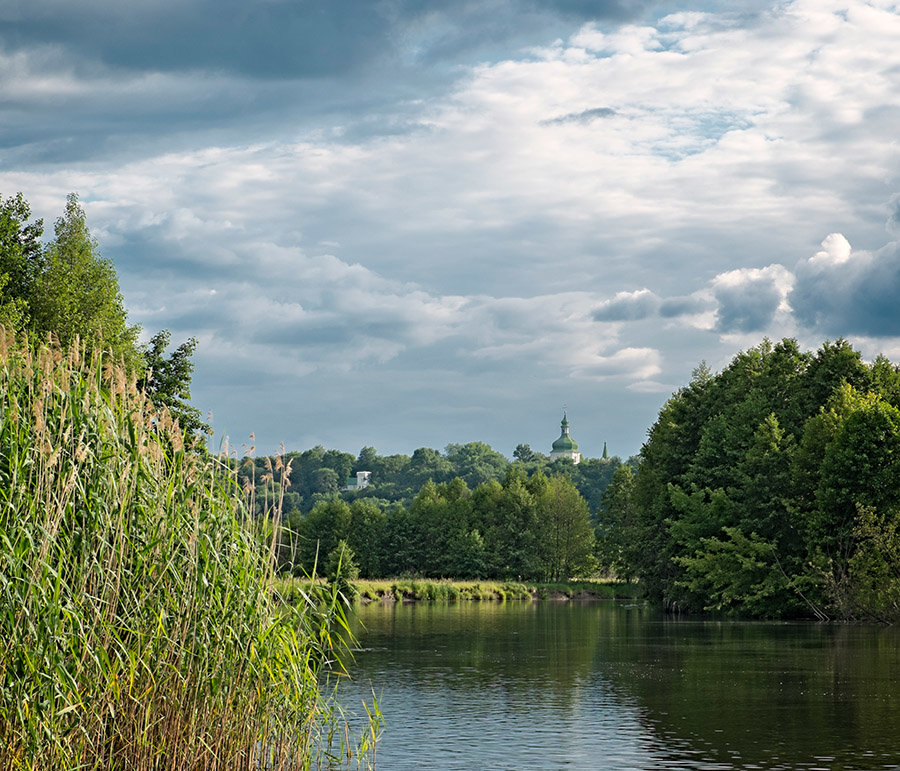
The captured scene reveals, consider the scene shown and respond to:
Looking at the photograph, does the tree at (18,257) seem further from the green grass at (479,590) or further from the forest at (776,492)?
the green grass at (479,590)

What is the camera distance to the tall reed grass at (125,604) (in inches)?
412

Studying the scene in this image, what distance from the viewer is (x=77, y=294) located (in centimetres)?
4650

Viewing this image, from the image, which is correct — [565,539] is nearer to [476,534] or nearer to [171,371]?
[476,534]

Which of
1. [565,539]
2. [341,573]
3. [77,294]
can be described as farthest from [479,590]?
[77,294]

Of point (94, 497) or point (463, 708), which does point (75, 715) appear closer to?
point (94, 497)

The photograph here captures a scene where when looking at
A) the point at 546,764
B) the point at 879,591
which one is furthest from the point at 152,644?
the point at 879,591

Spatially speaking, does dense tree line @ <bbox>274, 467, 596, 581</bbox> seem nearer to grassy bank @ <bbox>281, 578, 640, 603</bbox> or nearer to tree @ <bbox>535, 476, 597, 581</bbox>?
tree @ <bbox>535, 476, 597, 581</bbox>

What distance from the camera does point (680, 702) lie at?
25047 millimetres

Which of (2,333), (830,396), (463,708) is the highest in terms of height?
(830,396)

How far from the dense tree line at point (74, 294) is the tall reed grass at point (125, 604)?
1153 inches

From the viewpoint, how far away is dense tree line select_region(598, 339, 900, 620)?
53.2 meters

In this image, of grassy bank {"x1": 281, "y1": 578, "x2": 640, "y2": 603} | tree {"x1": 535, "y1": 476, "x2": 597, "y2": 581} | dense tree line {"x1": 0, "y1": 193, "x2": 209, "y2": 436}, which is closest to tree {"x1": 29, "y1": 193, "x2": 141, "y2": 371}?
dense tree line {"x1": 0, "y1": 193, "x2": 209, "y2": 436}

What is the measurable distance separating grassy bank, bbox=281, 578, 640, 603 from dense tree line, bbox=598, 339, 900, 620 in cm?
926

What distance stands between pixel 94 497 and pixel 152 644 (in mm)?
1598
